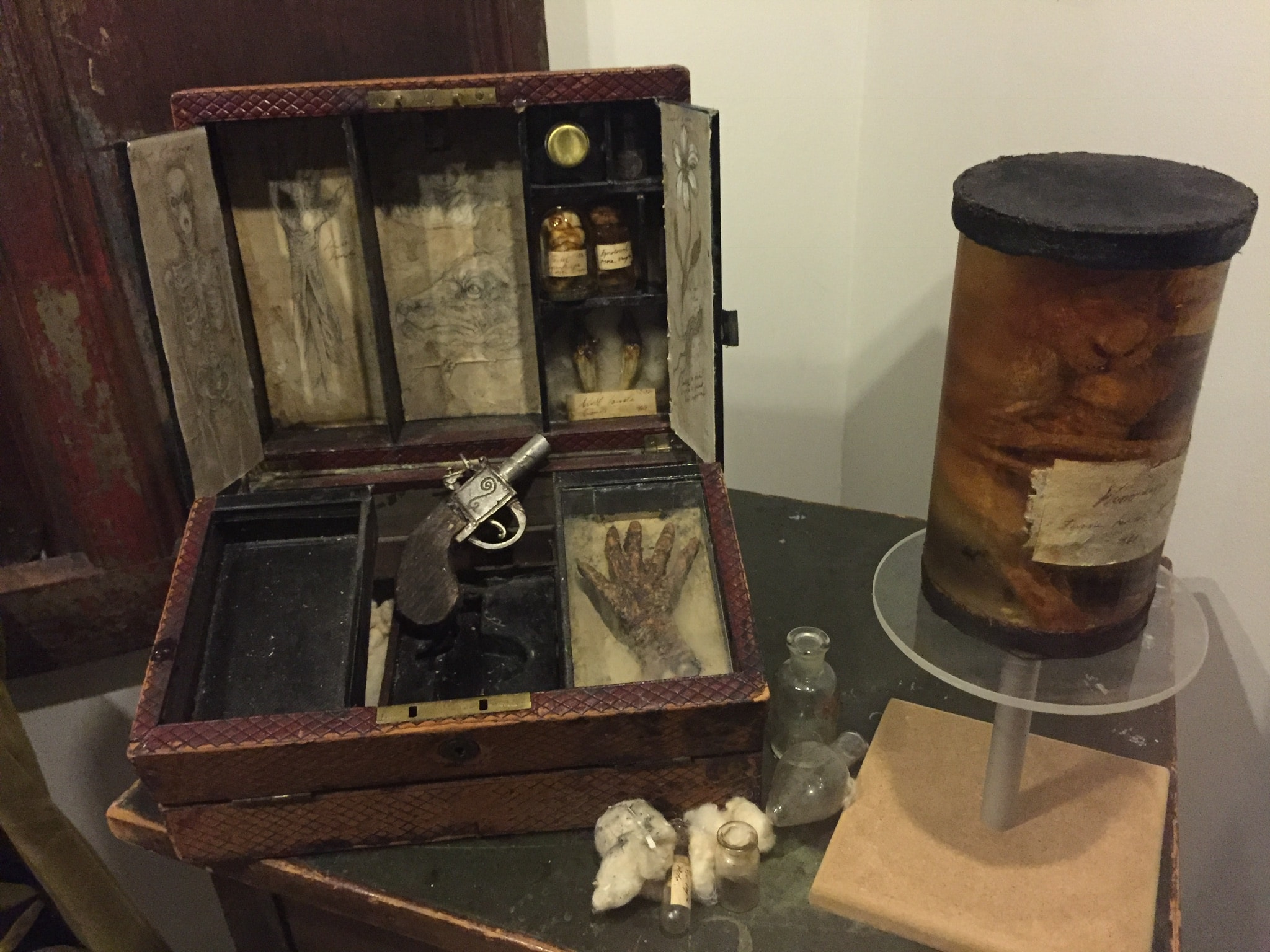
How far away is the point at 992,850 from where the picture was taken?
759 mm

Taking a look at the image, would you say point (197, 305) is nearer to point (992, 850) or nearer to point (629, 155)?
point (629, 155)

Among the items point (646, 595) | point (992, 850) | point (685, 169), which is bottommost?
point (992, 850)

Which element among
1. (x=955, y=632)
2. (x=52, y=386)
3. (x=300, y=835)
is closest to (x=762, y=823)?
(x=955, y=632)

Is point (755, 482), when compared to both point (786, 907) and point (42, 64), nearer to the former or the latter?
point (786, 907)

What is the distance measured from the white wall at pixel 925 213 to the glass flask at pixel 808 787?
50 centimetres

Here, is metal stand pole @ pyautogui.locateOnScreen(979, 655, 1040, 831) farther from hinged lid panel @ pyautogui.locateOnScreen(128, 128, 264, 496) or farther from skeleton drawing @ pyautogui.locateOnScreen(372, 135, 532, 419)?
hinged lid panel @ pyautogui.locateOnScreen(128, 128, 264, 496)

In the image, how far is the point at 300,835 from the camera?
760 mm

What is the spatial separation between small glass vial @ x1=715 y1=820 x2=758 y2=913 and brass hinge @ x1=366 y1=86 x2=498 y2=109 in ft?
2.09

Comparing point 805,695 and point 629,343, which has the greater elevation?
point 629,343

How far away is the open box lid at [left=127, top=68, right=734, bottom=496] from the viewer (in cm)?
81

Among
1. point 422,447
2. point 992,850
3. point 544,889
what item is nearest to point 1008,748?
point 992,850

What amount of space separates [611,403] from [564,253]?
0.16 meters

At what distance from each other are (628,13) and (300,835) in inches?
37.2

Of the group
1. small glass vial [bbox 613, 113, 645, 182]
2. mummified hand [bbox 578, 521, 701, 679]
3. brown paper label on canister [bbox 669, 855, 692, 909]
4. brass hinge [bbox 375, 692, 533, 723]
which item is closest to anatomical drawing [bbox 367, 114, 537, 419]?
small glass vial [bbox 613, 113, 645, 182]
